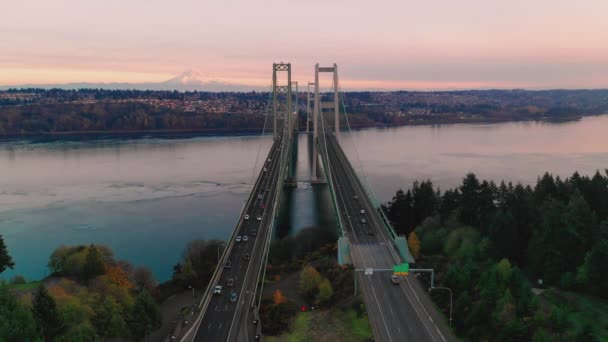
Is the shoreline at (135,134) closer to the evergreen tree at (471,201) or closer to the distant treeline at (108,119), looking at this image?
the distant treeline at (108,119)

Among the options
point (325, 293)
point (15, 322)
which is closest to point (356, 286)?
point (325, 293)

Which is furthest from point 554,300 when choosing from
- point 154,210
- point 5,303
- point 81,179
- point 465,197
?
point 81,179

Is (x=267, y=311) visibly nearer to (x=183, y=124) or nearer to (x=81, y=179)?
(x=81, y=179)

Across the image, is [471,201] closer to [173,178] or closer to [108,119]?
[173,178]

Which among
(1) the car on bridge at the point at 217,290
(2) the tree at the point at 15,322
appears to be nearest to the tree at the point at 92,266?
(1) the car on bridge at the point at 217,290

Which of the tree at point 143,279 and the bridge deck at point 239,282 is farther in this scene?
the tree at point 143,279

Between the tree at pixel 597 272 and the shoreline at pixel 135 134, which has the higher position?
the shoreline at pixel 135 134
